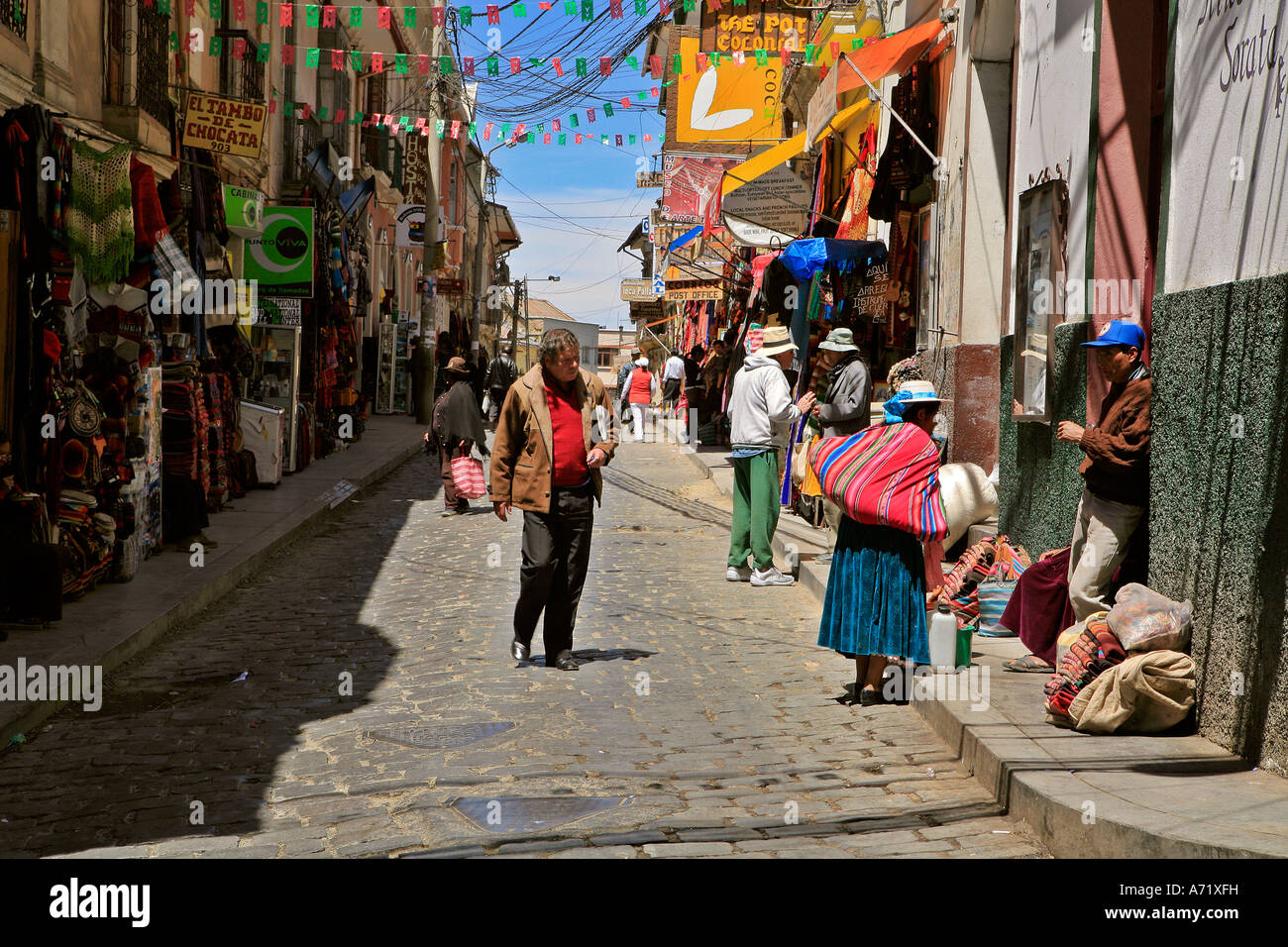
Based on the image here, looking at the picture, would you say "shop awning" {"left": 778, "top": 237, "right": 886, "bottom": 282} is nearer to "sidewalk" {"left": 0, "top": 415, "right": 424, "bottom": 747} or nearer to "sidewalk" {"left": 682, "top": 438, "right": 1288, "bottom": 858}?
"sidewalk" {"left": 0, "top": 415, "right": 424, "bottom": 747}

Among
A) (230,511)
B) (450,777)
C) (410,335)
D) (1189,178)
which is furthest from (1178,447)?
(410,335)

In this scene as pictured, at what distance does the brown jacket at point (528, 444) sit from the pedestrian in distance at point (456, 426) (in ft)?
23.3

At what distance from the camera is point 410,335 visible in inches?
1438

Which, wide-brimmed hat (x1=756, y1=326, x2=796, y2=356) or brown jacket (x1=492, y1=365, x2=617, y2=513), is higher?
wide-brimmed hat (x1=756, y1=326, x2=796, y2=356)

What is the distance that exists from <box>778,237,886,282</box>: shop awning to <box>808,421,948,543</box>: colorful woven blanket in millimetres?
7044

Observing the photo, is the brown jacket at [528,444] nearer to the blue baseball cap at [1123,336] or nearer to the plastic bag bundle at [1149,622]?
the blue baseball cap at [1123,336]

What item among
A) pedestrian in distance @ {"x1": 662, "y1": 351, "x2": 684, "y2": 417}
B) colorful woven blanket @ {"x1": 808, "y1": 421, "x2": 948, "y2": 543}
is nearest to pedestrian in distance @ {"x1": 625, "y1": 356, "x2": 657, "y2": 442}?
pedestrian in distance @ {"x1": 662, "y1": 351, "x2": 684, "y2": 417}

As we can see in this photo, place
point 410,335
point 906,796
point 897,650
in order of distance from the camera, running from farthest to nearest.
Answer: point 410,335 → point 897,650 → point 906,796

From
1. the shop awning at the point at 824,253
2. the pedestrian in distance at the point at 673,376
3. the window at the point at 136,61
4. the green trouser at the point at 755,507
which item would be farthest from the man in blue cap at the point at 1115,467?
the pedestrian in distance at the point at 673,376

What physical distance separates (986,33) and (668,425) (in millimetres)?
22861

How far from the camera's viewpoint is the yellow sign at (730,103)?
23000 millimetres

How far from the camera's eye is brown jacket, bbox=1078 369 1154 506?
635cm
